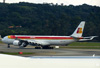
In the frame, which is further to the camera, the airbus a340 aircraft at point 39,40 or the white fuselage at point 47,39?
the white fuselage at point 47,39

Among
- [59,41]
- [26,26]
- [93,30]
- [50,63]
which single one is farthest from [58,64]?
[26,26]

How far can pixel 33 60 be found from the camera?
977cm

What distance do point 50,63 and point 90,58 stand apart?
1.54 meters

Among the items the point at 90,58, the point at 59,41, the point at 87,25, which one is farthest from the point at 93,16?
the point at 90,58

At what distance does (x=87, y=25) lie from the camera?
508 feet

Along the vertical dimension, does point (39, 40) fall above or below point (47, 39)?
below

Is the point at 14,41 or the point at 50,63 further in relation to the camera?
the point at 14,41

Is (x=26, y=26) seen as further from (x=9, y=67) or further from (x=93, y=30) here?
(x=9, y=67)

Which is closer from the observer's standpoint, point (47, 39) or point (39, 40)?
point (47, 39)

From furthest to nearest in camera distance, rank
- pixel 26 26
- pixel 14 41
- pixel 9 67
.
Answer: pixel 26 26
pixel 14 41
pixel 9 67

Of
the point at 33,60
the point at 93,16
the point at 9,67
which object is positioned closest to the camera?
the point at 9,67

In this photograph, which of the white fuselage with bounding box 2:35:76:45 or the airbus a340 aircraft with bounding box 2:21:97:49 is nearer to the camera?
the airbus a340 aircraft with bounding box 2:21:97:49

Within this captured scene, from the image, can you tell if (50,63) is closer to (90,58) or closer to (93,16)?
(90,58)

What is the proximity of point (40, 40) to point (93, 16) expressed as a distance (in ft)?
362
